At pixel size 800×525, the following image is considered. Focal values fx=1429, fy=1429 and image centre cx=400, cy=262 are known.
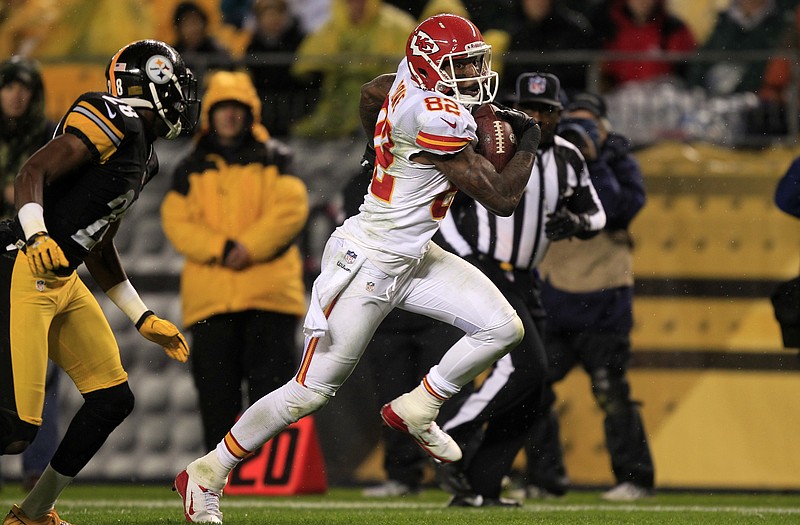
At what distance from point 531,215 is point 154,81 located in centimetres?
222

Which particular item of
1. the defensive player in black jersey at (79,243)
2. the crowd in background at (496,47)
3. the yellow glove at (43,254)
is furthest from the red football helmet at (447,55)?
the crowd in background at (496,47)

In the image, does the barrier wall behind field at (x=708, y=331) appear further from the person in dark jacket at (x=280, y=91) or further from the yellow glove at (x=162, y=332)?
the yellow glove at (x=162, y=332)

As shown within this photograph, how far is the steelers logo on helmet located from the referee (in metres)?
1.97

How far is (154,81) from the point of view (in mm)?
5258

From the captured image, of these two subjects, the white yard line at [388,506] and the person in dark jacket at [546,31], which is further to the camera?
the person in dark jacket at [546,31]

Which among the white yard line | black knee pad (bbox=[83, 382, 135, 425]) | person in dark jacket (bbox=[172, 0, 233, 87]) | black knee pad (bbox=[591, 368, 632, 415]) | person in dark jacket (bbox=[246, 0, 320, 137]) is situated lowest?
the white yard line

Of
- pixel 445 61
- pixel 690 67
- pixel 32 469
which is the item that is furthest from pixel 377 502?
pixel 690 67

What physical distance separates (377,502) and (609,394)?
1358 millimetres

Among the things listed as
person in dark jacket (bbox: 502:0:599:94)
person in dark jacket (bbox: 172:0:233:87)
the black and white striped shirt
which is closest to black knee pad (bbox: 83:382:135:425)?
the black and white striped shirt

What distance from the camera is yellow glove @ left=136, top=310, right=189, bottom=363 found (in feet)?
17.9

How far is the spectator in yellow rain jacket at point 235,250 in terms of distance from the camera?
7.59m

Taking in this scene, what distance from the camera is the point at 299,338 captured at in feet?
27.6

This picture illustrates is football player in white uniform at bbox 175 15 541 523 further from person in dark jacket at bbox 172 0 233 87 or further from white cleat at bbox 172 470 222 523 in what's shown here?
person in dark jacket at bbox 172 0 233 87

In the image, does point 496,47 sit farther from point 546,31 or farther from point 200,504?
point 200,504
